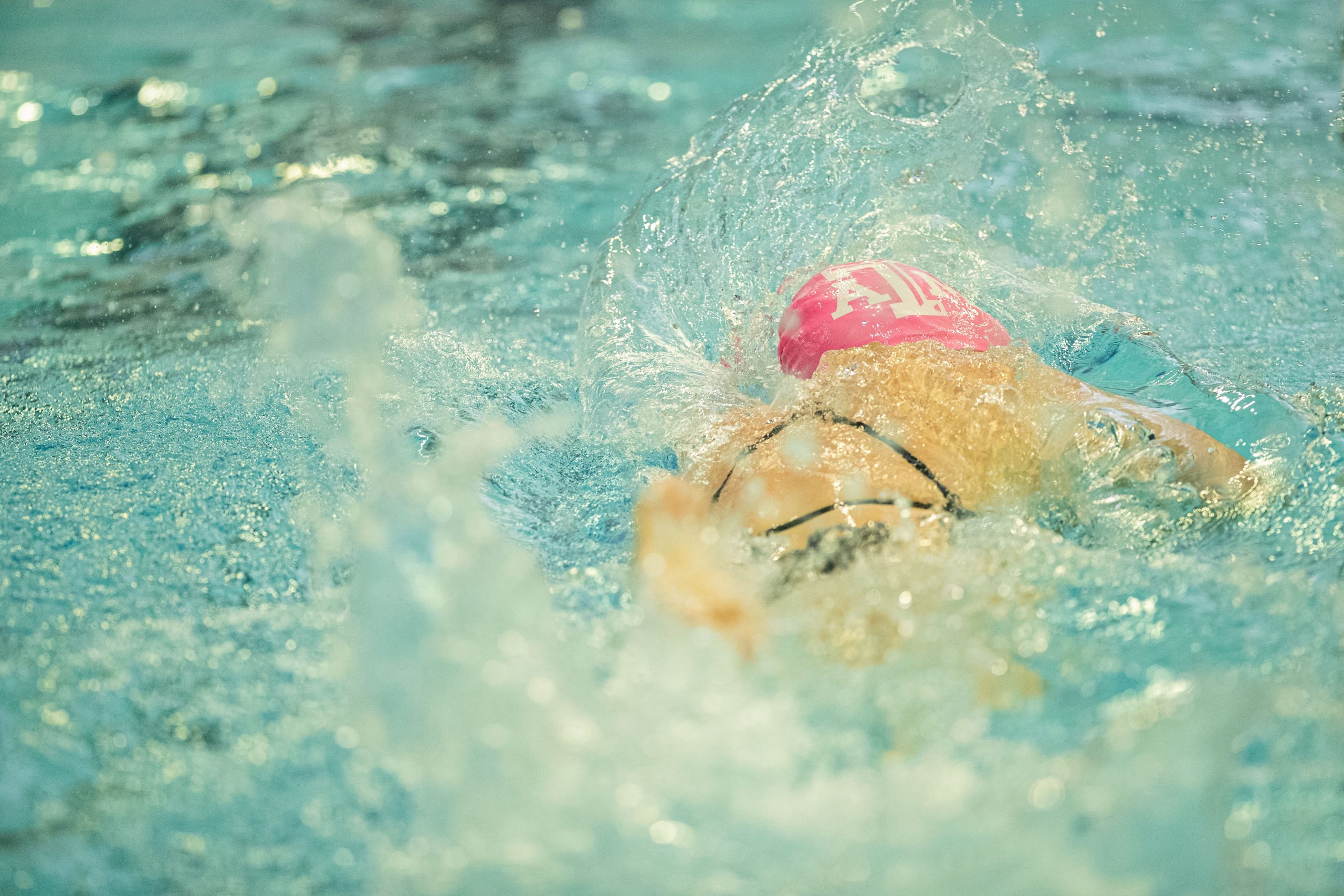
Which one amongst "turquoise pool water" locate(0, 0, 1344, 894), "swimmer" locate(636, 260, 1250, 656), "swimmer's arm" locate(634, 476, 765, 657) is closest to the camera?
"turquoise pool water" locate(0, 0, 1344, 894)

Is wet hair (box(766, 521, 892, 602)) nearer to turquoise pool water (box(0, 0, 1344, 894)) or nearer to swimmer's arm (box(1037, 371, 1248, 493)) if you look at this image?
turquoise pool water (box(0, 0, 1344, 894))

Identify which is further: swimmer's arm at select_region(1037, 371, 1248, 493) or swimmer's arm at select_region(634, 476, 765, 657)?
swimmer's arm at select_region(1037, 371, 1248, 493)

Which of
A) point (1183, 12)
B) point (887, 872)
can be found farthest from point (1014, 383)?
point (1183, 12)

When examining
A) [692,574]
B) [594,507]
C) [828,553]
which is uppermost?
[692,574]

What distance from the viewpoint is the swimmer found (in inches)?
89.2

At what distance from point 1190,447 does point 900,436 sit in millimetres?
658

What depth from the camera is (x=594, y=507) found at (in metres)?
2.89

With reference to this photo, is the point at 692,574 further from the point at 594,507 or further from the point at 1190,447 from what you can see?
the point at 1190,447

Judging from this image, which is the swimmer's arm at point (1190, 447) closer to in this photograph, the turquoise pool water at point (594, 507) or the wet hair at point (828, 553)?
the turquoise pool water at point (594, 507)

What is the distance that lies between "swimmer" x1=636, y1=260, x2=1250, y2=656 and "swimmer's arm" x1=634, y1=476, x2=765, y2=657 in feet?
0.06

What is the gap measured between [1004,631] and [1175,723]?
414 millimetres

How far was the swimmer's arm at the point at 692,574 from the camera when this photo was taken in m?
1.82

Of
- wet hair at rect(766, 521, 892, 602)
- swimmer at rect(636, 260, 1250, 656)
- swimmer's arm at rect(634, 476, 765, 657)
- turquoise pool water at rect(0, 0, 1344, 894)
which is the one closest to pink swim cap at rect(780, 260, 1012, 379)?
swimmer at rect(636, 260, 1250, 656)

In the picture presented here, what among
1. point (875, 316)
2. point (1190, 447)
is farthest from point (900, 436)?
point (1190, 447)
